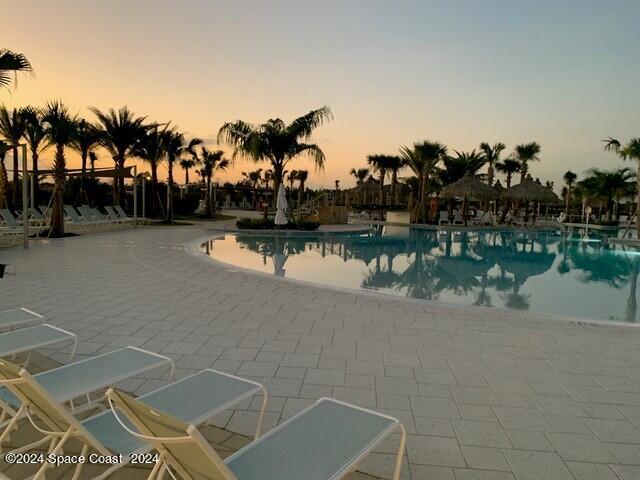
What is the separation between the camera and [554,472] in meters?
2.26

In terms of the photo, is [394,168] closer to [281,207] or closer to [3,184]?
[281,207]

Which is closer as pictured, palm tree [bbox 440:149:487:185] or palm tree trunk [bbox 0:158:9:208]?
palm tree trunk [bbox 0:158:9:208]

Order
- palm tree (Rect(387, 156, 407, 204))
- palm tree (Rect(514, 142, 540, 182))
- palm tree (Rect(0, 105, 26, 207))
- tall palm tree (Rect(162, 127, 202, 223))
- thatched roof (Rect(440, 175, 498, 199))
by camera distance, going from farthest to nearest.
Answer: palm tree (Rect(387, 156, 407, 204))
palm tree (Rect(514, 142, 540, 182))
thatched roof (Rect(440, 175, 498, 199))
tall palm tree (Rect(162, 127, 202, 223))
palm tree (Rect(0, 105, 26, 207))

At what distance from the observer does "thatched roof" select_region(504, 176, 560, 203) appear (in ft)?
88.2

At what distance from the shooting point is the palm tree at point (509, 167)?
30.1 meters

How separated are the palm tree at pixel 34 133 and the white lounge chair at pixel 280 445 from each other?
18.0m

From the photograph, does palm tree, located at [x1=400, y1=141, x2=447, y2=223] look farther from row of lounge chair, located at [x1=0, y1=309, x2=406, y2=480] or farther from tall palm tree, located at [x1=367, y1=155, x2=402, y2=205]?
row of lounge chair, located at [x1=0, y1=309, x2=406, y2=480]

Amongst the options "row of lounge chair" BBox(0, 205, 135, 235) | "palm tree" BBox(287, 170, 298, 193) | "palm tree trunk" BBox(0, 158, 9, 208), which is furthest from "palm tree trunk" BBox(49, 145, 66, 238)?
"palm tree" BBox(287, 170, 298, 193)

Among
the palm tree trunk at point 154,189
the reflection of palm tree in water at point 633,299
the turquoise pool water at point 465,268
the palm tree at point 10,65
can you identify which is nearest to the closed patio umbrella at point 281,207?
the turquoise pool water at point 465,268

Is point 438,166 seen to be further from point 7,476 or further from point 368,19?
point 7,476

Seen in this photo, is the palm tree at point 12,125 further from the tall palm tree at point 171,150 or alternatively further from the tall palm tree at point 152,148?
the tall palm tree at point 171,150

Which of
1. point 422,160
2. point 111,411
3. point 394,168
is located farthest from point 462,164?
point 111,411

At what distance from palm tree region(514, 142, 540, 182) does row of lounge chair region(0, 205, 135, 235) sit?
80.8 ft

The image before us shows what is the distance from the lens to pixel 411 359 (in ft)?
12.9
